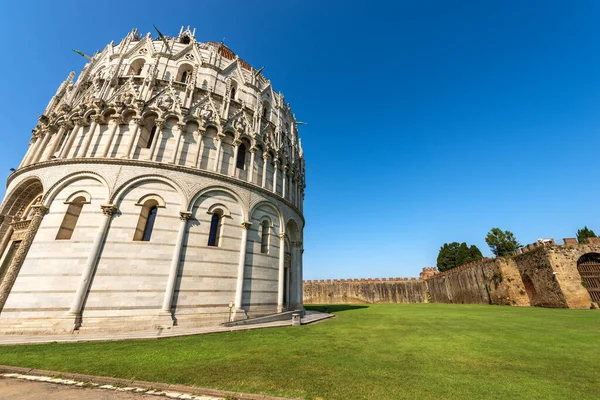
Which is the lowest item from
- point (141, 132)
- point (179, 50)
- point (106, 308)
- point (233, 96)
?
point (106, 308)

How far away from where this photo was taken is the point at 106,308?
1095 cm

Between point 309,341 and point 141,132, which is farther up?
point 141,132

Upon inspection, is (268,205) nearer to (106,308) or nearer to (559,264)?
(106,308)

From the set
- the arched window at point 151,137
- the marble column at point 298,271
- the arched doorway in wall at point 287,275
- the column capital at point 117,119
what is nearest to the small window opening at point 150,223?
the arched window at point 151,137

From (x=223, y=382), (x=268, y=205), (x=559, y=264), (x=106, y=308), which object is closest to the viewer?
(x=223, y=382)

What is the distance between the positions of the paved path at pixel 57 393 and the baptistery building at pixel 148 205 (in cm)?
678

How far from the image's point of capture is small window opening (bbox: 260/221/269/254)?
53.4 ft

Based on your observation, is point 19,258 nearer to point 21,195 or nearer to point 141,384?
point 21,195

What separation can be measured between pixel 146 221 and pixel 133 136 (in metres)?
5.14

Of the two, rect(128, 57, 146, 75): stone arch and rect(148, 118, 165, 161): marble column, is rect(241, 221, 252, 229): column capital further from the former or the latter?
rect(128, 57, 146, 75): stone arch

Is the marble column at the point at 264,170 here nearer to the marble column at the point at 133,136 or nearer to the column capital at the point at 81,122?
the marble column at the point at 133,136

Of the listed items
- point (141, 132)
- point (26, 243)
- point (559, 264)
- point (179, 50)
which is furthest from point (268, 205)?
point (559, 264)

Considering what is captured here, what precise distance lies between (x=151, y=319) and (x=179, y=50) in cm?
1926

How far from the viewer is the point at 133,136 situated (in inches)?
553
